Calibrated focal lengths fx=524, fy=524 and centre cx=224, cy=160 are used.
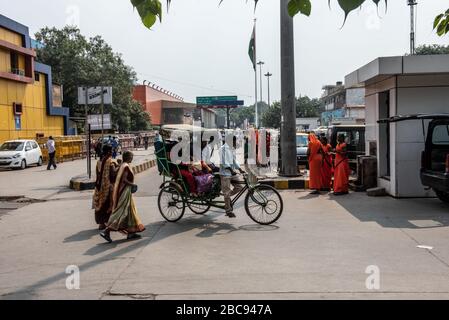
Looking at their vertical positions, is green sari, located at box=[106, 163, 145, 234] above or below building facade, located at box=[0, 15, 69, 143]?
below

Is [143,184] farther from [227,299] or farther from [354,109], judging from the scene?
[354,109]

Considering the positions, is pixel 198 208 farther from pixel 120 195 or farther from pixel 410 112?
pixel 410 112

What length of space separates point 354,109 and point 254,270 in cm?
5183

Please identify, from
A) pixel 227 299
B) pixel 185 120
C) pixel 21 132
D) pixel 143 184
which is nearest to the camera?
pixel 227 299

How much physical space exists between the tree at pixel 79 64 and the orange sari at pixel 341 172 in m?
37.3

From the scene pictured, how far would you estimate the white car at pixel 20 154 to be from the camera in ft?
78.3

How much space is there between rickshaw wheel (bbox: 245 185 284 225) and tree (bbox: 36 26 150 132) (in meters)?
40.2

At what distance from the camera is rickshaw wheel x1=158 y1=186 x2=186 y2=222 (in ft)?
30.9

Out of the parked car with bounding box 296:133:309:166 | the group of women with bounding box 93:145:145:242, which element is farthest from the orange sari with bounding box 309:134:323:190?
the parked car with bounding box 296:133:309:166

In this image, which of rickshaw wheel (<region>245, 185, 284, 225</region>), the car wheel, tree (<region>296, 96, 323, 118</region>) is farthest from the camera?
tree (<region>296, 96, 323, 118</region>)

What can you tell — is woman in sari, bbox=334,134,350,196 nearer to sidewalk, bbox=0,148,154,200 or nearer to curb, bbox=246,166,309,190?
curb, bbox=246,166,309,190

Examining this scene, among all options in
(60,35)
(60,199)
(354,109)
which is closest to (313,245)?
(60,199)

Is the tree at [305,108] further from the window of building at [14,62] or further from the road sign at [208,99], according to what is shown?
the window of building at [14,62]
